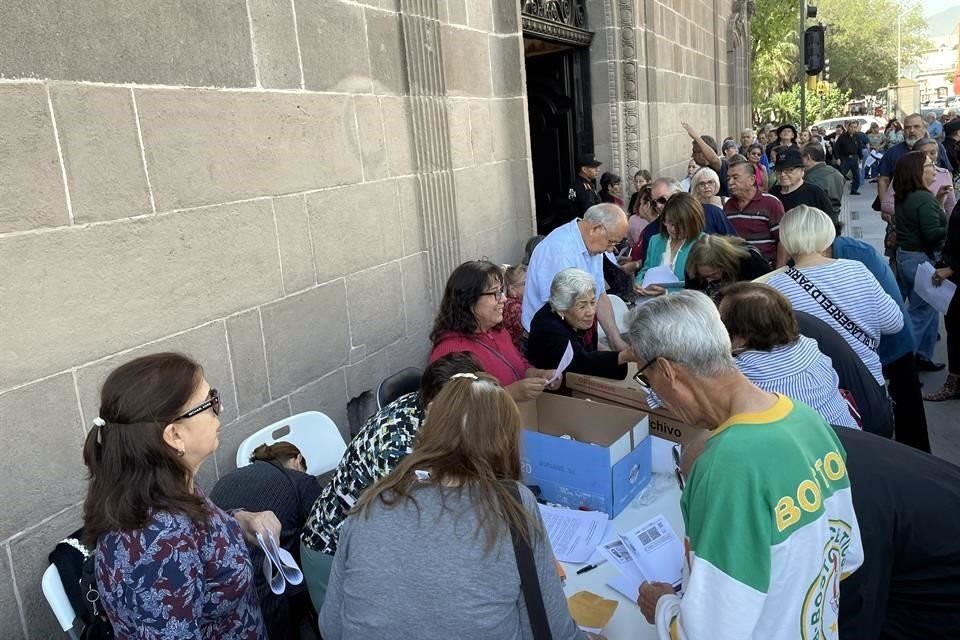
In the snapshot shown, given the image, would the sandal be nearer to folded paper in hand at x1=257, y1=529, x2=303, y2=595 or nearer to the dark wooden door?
the dark wooden door

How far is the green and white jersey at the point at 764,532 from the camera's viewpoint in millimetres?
1430

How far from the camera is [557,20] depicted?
7.41 m

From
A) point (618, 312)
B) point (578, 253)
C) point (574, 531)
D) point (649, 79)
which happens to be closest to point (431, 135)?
point (578, 253)

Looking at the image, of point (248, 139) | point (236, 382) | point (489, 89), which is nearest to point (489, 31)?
point (489, 89)

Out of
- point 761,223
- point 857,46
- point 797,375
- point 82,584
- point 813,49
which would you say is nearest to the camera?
point 82,584

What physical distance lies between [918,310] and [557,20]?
4.43m

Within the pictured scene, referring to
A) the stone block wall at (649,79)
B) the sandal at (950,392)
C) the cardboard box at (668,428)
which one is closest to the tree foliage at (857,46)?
the stone block wall at (649,79)

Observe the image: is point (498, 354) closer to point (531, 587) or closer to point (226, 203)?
point (226, 203)

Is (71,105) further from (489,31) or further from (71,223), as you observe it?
(489,31)

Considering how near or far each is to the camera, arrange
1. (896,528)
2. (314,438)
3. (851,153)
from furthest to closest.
Answer: (851,153), (314,438), (896,528)

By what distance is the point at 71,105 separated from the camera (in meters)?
2.49

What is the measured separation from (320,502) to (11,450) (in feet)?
3.28

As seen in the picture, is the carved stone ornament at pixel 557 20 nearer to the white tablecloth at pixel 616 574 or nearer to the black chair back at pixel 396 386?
the black chair back at pixel 396 386

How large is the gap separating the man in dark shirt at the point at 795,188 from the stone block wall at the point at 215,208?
9.29 ft
